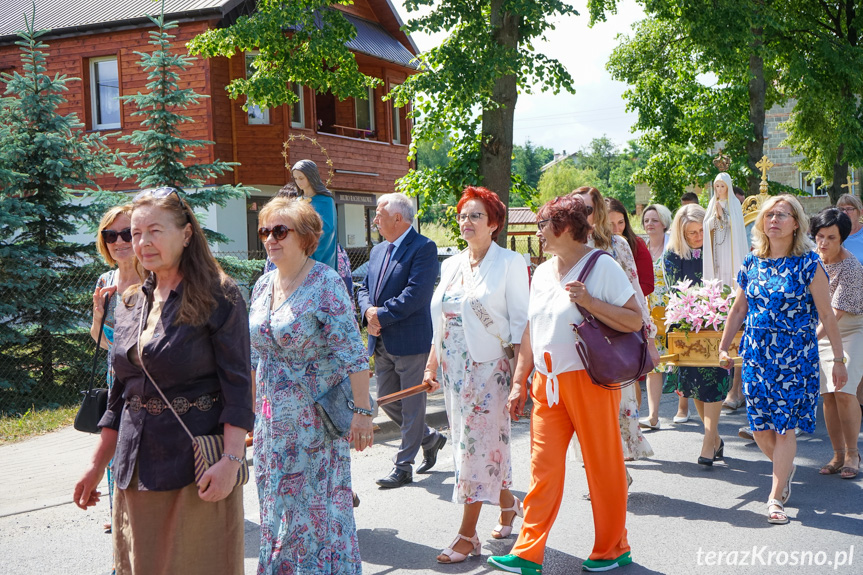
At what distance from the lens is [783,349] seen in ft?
19.6

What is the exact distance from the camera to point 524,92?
14383 millimetres

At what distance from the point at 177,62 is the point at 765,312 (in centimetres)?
999

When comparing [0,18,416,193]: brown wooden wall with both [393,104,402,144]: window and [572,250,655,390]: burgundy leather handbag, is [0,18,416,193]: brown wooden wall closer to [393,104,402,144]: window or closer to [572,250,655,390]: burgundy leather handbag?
[393,104,402,144]: window

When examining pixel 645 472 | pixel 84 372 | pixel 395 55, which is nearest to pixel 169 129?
pixel 84 372

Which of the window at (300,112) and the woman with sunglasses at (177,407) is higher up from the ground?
the window at (300,112)

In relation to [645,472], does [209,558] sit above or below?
above

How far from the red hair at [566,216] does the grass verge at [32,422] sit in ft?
22.2

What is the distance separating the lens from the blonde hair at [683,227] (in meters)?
8.91

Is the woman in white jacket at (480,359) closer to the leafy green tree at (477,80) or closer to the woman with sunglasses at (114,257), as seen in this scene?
the woman with sunglasses at (114,257)

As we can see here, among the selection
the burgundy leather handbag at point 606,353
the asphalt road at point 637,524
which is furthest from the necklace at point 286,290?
the asphalt road at point 637,524

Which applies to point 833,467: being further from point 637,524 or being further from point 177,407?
point 177,407

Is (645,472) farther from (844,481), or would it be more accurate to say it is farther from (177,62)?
(177,62)

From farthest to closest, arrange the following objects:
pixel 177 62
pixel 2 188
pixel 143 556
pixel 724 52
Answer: pixel 724 52
pixel 177 62
pixel 2 188
pixel 143 556

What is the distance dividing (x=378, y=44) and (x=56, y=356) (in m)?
18.2
